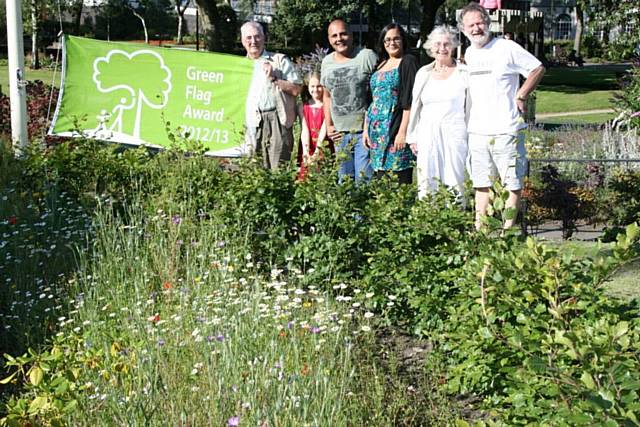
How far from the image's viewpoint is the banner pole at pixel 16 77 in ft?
29.1

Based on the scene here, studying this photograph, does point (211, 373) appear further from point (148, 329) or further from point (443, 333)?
point (443, 333)

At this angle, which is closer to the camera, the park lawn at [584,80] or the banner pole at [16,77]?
the banner pole at [16,77]

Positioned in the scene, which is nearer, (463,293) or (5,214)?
(463,293)

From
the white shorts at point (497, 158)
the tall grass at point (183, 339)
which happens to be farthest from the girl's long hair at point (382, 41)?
the tall grass at point (183, 339)

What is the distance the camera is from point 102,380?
12.0 ft

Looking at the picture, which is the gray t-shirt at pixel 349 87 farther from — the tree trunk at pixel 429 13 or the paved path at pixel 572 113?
the tree trunk at pixel 429 13

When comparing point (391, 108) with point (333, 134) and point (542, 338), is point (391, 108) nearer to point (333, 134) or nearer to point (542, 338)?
point (333, 134)

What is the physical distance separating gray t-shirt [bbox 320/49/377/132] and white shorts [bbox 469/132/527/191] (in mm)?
915

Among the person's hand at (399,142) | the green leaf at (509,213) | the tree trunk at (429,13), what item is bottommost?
the green leaf at (509,213)

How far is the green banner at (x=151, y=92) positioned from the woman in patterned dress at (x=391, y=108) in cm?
249

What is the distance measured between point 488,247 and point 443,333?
61 cm

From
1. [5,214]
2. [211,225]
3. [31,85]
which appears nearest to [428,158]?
[211,225]

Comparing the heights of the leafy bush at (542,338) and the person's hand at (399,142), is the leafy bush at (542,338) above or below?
below

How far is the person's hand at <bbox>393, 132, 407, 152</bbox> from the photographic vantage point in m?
6.75
